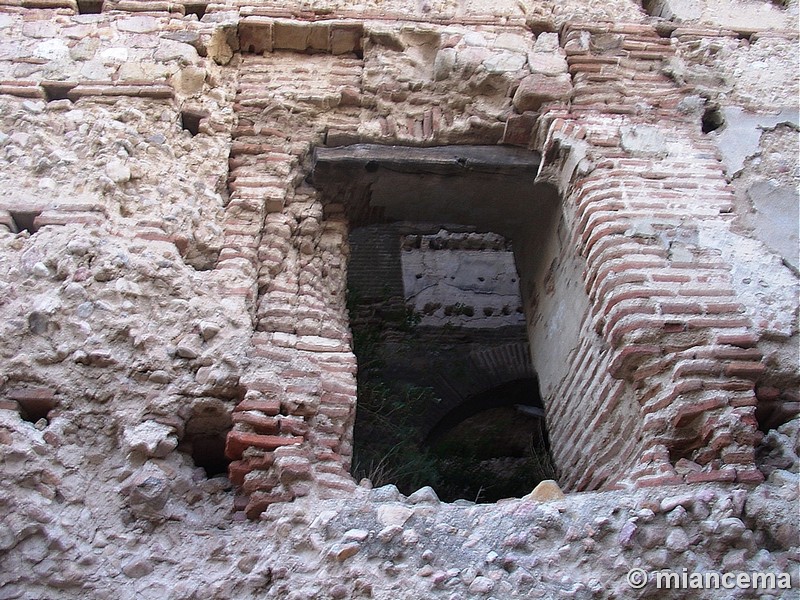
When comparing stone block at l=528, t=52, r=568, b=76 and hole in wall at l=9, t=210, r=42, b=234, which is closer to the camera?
hole in wall at l=9, t=210, r=42, b=234

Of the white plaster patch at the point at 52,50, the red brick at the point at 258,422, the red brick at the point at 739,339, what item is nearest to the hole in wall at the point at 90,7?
the white plaster patch at the point at 52,50

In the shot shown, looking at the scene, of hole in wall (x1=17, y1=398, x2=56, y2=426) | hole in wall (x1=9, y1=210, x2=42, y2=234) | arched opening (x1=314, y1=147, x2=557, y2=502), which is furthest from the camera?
arched opening (x1=314, y1=147, x2=557, y2=502)

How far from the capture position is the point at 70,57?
4078mm

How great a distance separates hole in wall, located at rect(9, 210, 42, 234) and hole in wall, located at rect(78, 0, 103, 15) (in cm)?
165

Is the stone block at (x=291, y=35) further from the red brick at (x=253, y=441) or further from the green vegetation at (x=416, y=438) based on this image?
the red brick at (x=253, y=441)

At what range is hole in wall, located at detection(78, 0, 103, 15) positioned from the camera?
176 inches

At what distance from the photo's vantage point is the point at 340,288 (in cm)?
377

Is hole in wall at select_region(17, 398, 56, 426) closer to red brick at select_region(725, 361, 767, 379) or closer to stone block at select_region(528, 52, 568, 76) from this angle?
red brick at select_region(725, 361, 767, 379)

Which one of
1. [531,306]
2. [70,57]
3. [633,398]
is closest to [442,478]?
[531,306]

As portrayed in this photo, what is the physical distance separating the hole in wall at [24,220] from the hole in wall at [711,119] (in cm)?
320

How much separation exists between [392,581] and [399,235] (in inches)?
252

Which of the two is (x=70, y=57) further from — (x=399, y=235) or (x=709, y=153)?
(x=399, y=235)

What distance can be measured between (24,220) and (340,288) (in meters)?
1.39

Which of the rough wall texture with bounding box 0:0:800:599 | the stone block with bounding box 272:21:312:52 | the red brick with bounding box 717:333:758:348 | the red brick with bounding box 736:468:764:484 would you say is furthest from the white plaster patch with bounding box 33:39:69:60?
the red brick with bounding box 736:468:764:484
